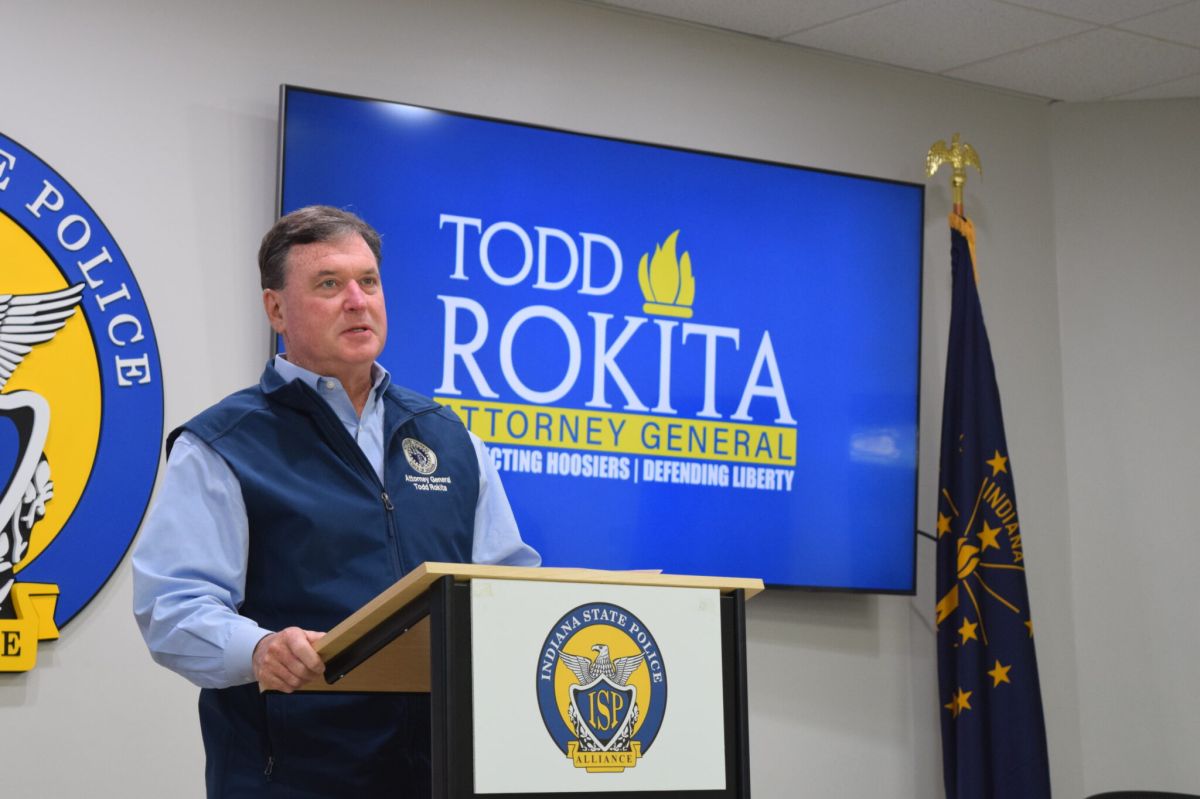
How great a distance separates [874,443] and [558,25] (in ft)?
5.15

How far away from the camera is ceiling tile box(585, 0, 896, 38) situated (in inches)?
174

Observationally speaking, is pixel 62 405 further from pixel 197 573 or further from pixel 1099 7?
pixel 1099 7

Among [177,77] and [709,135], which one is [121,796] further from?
[709,135]

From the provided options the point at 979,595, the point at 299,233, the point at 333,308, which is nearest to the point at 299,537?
the point at 333,308

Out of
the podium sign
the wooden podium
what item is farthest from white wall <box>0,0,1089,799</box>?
the podium sign

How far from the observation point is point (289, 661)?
1765 millimetres

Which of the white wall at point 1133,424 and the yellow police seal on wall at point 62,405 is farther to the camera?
the white wall at point 1133,424

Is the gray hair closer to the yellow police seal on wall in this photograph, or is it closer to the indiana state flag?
the yellow police seal on wall

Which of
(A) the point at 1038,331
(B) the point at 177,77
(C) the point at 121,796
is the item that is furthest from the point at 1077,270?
(C) the point at 121,796

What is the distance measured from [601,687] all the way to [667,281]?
105 inches

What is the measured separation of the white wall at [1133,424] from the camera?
5.01m

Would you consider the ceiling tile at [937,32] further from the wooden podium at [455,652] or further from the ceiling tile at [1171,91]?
the wooden podium at [455,652]

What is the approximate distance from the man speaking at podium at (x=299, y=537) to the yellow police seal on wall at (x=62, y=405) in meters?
→ 1.56

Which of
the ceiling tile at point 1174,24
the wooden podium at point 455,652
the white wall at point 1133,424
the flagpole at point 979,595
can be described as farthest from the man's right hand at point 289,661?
the white wall at point 1133,424
